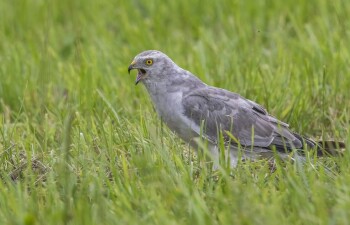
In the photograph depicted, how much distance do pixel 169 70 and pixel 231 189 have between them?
2.04 m

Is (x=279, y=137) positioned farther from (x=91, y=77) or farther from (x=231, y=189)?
(x=91, y=77)

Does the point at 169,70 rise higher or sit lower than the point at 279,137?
higher

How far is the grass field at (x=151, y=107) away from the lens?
16.7 feet

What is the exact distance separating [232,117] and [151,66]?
0.75m

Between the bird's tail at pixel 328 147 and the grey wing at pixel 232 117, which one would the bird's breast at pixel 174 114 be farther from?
the bird's tail at pixel 328 147

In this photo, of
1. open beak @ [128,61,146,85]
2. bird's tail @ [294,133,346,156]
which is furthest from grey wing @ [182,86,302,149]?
open beak @ [128,61,146,85]

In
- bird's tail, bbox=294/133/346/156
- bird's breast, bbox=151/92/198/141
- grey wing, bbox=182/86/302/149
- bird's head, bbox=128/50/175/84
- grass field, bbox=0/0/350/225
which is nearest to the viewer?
grass field, bbox=0/0/350/225

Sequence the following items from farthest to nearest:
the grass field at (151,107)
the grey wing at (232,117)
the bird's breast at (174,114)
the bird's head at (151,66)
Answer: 1. the bird's head at (151,66)
2. the grey wing at (232,117)
3. the bird's breast at (174,114)
4. the grass field at (151,107)

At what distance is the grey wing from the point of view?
6699 millimetres

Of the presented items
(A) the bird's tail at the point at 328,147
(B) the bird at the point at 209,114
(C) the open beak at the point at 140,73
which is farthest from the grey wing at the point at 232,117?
(C) the open beak at the point at 140,73

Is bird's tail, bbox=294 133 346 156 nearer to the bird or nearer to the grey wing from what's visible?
the bird

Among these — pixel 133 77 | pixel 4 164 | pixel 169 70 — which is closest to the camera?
pixel 4 164

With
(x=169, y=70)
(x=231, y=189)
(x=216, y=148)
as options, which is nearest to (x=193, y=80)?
(x=169, y=70)

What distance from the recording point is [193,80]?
22.9 ft
